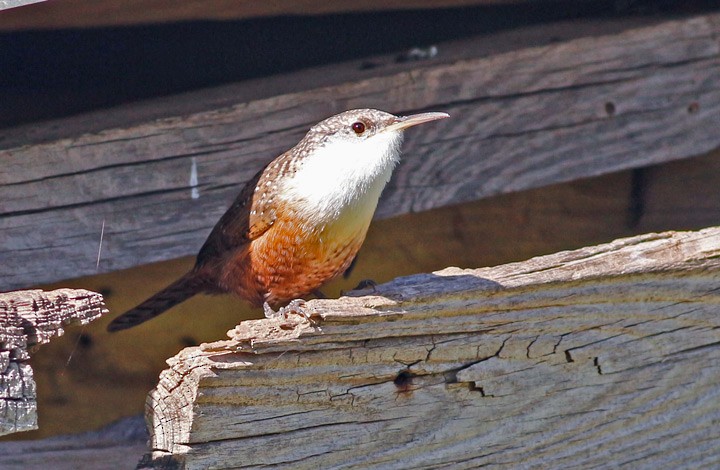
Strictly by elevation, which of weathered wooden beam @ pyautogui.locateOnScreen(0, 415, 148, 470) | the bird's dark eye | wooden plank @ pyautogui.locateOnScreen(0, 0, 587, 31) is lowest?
weathered wooden beam @ pyautogui.locateOnScreen(0, 415, 148, 470)

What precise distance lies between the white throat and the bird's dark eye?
0.11 ft

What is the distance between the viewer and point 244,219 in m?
2.93

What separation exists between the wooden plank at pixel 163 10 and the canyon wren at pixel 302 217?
388 millimetres

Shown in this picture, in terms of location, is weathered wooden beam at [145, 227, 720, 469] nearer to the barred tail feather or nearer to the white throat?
the white throat

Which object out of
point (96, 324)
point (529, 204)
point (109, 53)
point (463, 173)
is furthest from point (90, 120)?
point (529, 204)

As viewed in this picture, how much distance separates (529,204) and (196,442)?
1826mm

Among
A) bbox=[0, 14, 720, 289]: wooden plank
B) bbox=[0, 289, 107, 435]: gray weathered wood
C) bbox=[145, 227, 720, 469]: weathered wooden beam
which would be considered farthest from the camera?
bbox=[0, 14, 720, 289]: wooden plank

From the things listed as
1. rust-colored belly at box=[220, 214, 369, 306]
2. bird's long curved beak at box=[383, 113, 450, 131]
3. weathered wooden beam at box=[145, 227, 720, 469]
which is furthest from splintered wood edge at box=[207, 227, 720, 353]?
bird's long curved beak at box=[383, 113, 450, 131]

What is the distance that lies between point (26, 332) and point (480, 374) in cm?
103

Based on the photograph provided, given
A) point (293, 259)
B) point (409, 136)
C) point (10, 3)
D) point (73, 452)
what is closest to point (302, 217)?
point (293, 259)

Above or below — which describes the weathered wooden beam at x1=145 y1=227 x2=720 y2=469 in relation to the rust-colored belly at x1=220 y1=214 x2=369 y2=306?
below

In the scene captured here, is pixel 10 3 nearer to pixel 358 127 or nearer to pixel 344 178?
pixel 344 178

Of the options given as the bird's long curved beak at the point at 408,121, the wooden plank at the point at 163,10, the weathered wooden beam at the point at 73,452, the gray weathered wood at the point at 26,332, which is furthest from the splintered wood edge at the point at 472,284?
the wooden plank at the point at 163,10

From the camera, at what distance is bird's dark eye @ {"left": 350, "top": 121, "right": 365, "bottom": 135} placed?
2982 mm
